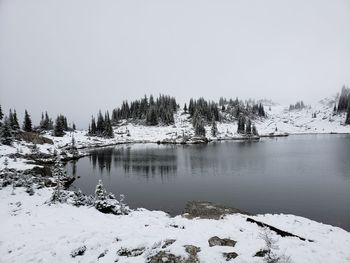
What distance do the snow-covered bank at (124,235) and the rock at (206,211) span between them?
70.5 inches

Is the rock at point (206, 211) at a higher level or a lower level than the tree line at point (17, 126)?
lower

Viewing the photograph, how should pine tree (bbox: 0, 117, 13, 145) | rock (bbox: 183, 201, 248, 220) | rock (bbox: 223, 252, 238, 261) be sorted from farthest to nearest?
pine tree (bbox: 0, 117, 13, 145)
rock (bbox: 183, 201, 248, 220)
rock (bbox: 223, 252, 238, 261)

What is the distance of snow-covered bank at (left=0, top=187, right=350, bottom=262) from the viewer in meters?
9.83

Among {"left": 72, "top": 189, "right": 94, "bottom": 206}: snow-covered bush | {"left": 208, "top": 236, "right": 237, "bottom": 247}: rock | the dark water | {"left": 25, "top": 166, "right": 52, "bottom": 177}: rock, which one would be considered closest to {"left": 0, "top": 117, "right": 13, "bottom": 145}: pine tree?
the dark water

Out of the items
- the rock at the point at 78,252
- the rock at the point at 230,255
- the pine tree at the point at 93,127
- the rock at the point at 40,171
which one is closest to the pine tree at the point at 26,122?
the pine tree at the point at 93,127

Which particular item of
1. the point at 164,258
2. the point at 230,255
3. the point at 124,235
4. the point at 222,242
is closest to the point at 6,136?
the point at 124,235

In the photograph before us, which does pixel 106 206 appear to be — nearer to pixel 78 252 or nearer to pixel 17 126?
pixel 78 252

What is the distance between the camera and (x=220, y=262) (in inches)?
344

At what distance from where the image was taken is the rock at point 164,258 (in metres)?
8.75

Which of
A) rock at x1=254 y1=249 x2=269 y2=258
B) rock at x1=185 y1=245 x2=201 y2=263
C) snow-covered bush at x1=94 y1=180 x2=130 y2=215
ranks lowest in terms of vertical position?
snow-covered bush at x1=94 y1=180 x2=130 y2=215

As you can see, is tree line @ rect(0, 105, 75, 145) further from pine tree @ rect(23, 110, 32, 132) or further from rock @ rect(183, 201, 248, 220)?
rock @ rect(183, 201, 248, 220)

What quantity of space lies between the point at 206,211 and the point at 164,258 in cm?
1479

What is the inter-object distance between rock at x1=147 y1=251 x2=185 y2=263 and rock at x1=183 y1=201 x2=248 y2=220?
492 inches

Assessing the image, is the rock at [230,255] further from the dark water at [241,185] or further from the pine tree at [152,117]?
the pine tree at [152,117]
